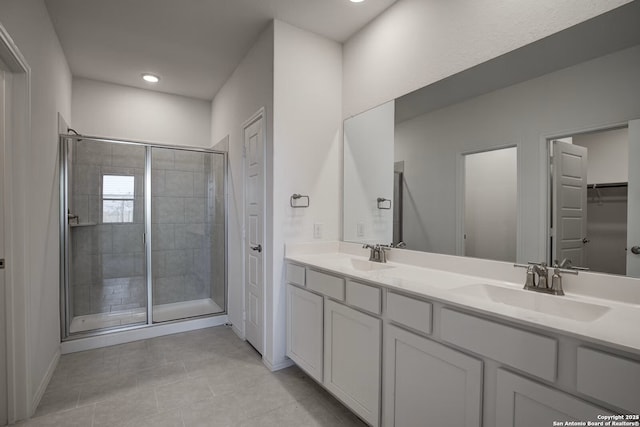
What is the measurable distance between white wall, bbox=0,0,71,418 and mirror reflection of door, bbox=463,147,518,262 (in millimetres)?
2591

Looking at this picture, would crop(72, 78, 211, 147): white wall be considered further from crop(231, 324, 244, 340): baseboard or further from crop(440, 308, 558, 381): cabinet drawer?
crop(440, 308, 558, 381): cabinet drawer

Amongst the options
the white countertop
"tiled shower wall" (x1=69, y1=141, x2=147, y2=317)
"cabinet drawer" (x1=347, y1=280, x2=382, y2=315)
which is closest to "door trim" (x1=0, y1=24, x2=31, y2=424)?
"tiled shower wall" (x1=69, y1=141, x2=147, y2=317)

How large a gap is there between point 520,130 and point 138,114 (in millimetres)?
4002

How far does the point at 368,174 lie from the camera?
2.50m

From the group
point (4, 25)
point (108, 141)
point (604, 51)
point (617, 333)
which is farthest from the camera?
point (108, 141)

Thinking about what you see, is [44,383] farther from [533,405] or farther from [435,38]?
[435,38]

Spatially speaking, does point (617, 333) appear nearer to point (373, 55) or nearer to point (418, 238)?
point (418, 238)

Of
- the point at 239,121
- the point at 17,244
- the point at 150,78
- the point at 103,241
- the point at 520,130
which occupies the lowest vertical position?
the point at 103,241

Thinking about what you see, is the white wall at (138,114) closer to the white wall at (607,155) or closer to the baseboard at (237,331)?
the baseboard at (237,331)

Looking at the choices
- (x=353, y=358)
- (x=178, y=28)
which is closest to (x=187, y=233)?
(x=178, y=28)

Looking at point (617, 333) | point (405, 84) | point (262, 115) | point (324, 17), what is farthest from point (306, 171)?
point (617, 333)

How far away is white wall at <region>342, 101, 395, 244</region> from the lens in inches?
91.0

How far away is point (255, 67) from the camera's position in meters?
2.75

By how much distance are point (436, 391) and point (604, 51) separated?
1561mm
